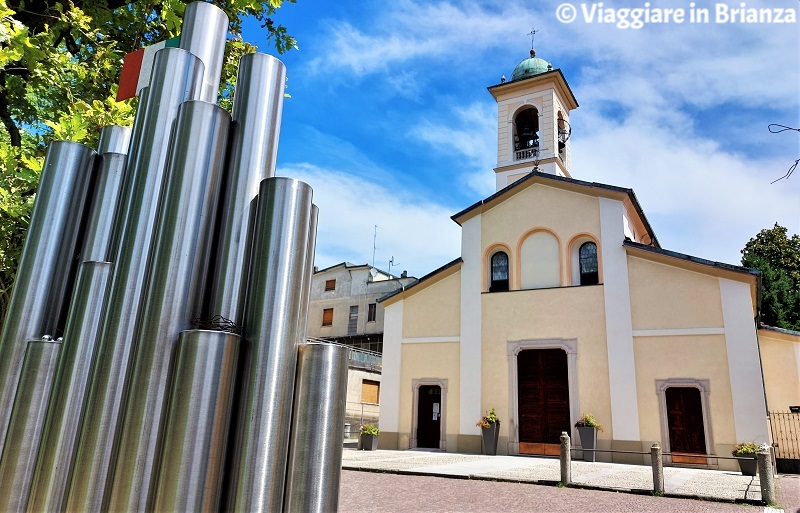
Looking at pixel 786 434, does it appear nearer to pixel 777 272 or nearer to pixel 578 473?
pixel 578 473

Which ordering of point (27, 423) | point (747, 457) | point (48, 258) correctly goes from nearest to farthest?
1. point (27, 423)
2. point (48, 258)
3. point (747, 457)

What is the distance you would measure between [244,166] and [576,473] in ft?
39.3

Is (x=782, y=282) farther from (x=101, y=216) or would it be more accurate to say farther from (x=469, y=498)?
(x=101, y=216)

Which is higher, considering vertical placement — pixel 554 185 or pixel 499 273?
pixel 554 185

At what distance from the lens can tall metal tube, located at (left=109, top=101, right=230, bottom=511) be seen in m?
2.32

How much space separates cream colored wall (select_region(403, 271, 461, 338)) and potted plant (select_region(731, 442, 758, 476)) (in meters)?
9.02

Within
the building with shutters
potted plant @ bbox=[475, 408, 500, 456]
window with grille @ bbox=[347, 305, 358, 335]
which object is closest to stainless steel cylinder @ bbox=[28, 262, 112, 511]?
→ potted plant @ bbox=[475, 408, 500, 456]

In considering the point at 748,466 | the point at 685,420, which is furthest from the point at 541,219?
the point at 748,466

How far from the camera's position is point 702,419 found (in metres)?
15.2

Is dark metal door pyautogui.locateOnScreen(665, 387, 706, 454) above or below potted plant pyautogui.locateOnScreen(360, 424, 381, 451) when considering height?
above

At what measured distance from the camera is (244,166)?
2.89 m

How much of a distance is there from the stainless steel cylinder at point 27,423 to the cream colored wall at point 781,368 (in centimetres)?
2048

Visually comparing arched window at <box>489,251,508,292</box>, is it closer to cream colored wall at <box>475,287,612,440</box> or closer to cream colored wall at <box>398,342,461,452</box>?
cream colored wall at <box>475,287,612,440</box>

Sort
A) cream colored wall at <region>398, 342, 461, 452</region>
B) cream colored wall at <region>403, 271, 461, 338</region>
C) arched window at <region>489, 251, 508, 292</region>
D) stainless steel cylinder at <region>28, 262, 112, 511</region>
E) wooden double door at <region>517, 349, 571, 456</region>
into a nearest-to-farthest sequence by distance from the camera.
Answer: stainless steel cylinder at <region>28, 262, 112, 511</region> → wooden double door at <region>517, 349, 571, 456</region> → cream colored wall at <region>398, 342, 461, 452</region> → arched window at <region>489, 251, 508, 292</region> → cream colored wall at <region>403, 271, 461, 338</region>
